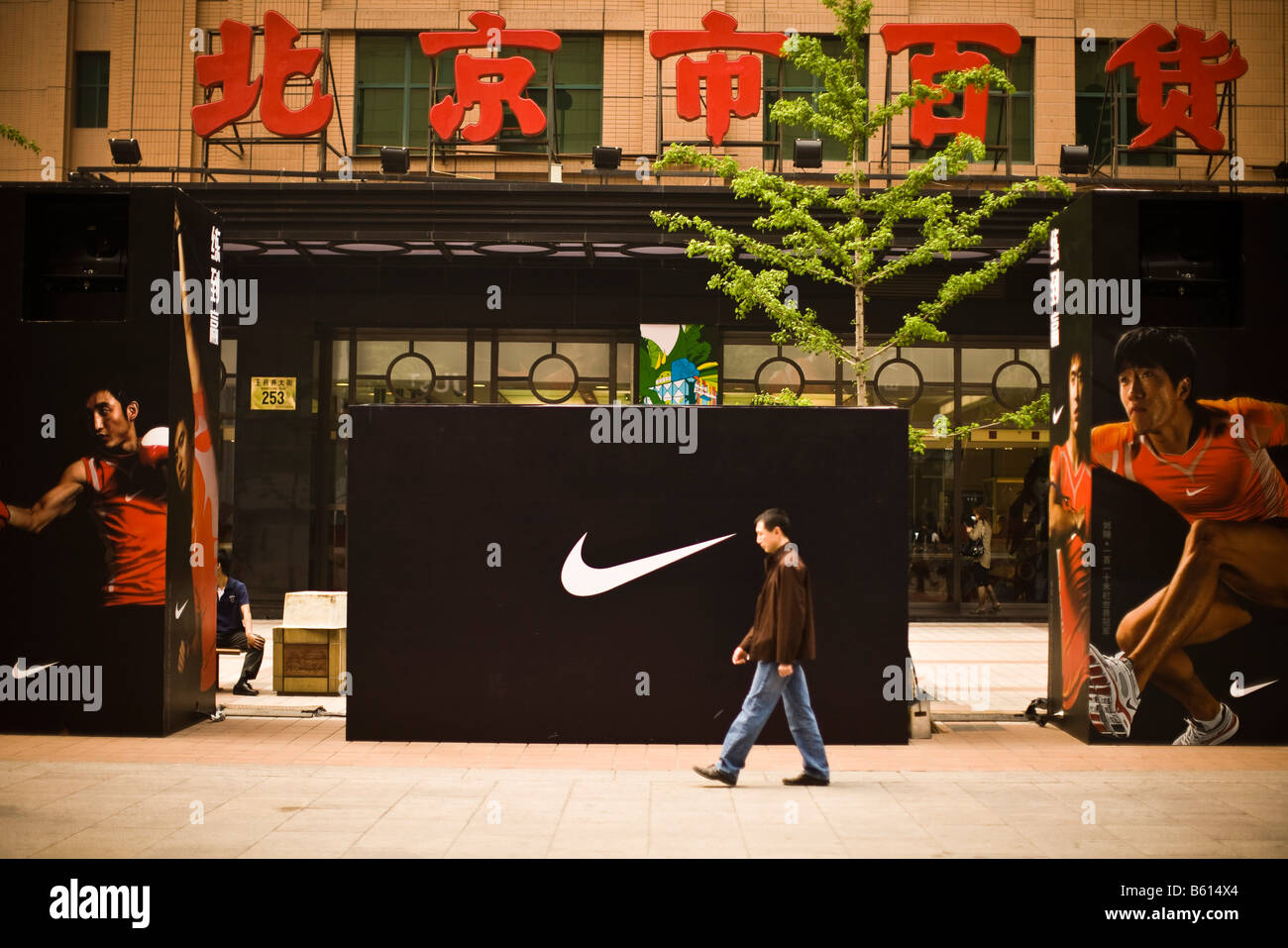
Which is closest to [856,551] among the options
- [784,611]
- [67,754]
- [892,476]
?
[892,476]

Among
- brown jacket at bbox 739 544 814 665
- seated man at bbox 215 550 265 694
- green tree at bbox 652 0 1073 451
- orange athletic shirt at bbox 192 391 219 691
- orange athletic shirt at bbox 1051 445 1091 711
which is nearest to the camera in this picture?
brown jacket at bbox 739 544 814 665

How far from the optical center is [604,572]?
1048 centimetres

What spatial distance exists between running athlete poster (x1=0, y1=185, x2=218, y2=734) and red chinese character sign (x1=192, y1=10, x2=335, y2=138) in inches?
352

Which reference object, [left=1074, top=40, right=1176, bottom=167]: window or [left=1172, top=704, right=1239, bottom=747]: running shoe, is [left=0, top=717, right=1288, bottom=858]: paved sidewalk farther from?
[left=1074, top=40, right=1176, bottom=167]: window

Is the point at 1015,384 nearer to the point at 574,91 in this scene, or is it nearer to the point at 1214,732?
the point at 574,91

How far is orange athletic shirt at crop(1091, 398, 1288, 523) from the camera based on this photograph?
1053 centimetres

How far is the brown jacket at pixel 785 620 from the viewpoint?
856 centimetres

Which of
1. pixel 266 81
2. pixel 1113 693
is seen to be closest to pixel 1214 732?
pixel 1113 693

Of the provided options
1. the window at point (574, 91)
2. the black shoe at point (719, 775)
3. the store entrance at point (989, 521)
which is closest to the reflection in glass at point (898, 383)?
the store entrance at point (989, 521)

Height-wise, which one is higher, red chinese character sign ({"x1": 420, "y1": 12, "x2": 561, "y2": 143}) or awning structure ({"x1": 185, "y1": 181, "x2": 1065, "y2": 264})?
red chinese character sign ({"x1": 420, "y1": 12, "x2": 561, "y2": 143})

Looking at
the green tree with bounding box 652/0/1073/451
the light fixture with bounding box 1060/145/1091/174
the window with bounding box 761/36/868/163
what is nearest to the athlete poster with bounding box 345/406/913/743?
the green tree with bounding box 652/0/1073/451

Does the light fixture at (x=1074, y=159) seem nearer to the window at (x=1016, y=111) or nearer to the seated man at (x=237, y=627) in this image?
the window at (x=1016, y=111)

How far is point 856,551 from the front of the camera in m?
10.5

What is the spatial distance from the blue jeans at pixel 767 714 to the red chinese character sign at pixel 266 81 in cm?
1421
